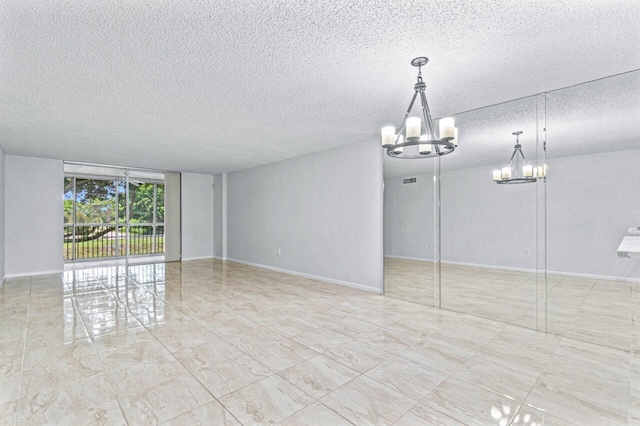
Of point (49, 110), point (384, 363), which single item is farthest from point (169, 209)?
point (384, 363)

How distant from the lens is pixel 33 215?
243 inches

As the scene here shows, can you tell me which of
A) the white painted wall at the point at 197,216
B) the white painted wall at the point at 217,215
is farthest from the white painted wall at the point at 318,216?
the white painted wall at the point at 197,216

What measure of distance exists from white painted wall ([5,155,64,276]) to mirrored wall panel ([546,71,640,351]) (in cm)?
840

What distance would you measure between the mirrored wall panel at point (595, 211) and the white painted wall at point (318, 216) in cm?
216

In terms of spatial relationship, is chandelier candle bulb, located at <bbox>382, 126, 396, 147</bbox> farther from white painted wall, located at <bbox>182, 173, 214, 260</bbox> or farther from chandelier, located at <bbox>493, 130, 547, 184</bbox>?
white painted wall, located at <bbox>182, 173, 214, 260</bbox>

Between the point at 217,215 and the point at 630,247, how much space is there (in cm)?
806

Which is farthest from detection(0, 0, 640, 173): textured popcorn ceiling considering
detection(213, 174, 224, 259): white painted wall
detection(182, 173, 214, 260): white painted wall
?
detection(213, 174, 224, 259): white painted wall

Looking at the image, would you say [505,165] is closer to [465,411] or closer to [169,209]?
[465,411]

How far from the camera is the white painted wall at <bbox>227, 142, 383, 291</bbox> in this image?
15.8 ft

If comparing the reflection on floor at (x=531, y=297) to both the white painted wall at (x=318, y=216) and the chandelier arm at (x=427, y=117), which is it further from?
the chandelier arm at (x=427, y=117)

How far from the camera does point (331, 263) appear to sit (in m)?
5.44

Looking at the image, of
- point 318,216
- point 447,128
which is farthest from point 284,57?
point 318,216

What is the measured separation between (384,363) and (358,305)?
1612mm

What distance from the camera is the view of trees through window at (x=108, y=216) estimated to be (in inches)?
325
